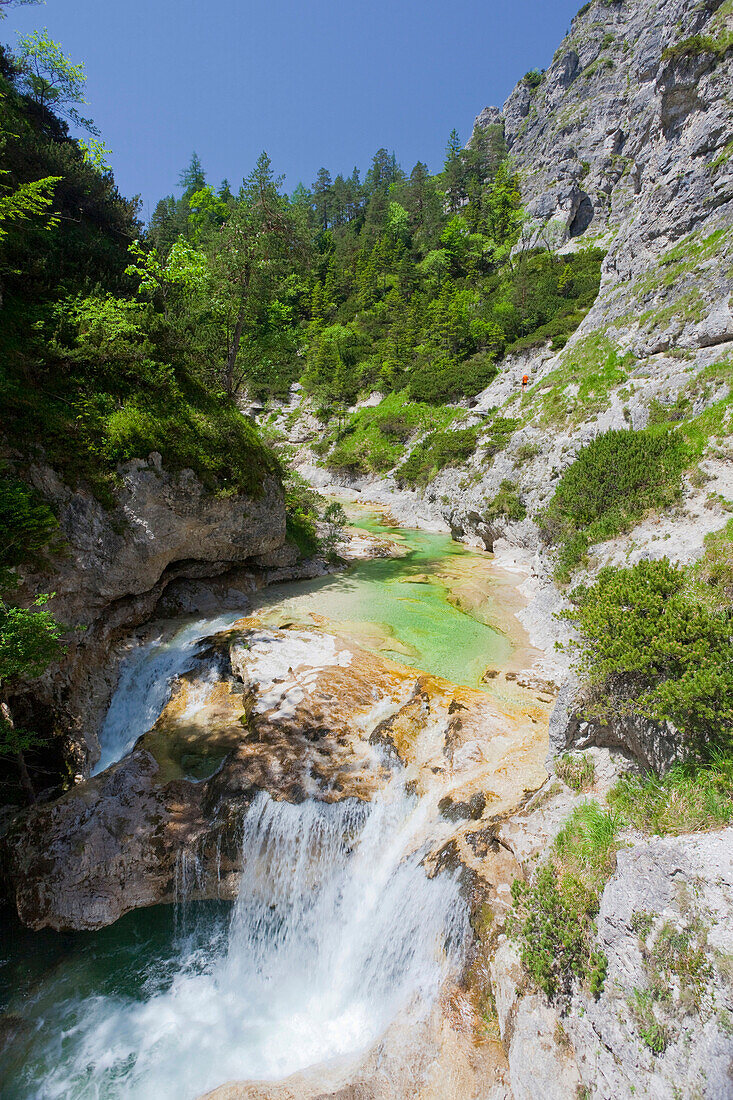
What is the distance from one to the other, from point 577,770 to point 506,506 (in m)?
17.1

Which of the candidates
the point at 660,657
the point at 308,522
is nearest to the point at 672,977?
the point at 660,657

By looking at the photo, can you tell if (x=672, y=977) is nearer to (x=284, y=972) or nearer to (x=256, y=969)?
(x=284, y=972)

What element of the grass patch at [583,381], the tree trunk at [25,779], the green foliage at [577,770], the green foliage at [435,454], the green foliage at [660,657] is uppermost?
the grass patch at [583,381]

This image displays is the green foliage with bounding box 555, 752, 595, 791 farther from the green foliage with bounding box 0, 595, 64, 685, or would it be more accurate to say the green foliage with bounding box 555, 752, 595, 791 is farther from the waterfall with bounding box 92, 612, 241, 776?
the waterfall with bounding box 92, 612, 241, 776

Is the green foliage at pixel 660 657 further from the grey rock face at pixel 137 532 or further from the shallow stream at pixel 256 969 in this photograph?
the grey rock face at pixel 137 532

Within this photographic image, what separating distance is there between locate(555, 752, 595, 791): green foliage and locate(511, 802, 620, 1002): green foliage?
80 centimetres

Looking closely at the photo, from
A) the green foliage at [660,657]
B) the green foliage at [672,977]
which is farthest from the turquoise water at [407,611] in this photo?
the green foliage at [672,977]

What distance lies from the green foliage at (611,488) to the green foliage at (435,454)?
14.4 metres

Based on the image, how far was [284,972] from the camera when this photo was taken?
6.40m

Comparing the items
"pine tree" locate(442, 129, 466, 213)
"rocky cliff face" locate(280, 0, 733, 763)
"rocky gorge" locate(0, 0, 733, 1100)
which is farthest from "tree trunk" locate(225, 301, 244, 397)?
"pine tree" locate(442, 129, 466, 213)

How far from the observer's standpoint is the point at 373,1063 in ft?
15.8

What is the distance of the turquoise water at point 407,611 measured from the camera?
11852 millimetres

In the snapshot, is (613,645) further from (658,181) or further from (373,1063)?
(658,181)

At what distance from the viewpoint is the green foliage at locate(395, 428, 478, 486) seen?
29672 mm
